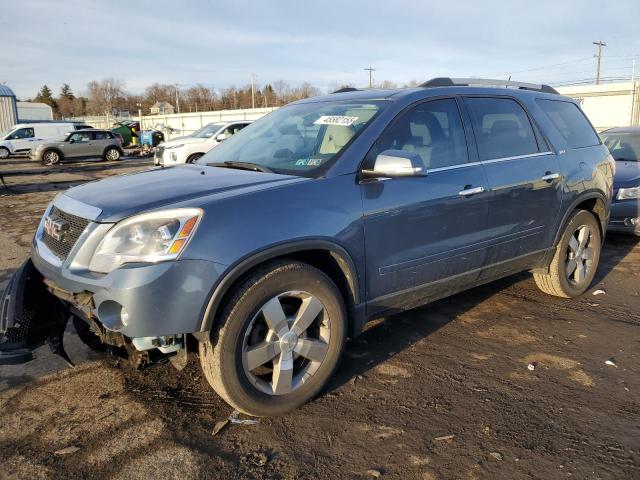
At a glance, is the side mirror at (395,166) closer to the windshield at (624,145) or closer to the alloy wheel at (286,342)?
the alloy wheel at (286,342)

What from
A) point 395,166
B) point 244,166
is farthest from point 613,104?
point 244,166

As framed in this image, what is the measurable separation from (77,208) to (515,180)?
3.07 m

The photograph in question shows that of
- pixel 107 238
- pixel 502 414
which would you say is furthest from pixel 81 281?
pixel 502 414

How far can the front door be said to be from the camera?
3.15 metres

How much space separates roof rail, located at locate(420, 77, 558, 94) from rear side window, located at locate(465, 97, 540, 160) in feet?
0.65

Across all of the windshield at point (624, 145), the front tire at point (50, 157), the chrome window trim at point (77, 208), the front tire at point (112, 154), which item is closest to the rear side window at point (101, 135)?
the front tire at point (112, 154)

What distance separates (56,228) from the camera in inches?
113

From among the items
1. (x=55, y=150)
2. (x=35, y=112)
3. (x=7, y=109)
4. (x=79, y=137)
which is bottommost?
(x=55, y=150)

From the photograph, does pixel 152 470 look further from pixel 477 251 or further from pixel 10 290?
pixel 477 251

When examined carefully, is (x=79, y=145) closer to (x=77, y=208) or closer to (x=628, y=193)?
(x=628, y=193)

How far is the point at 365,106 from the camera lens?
3.55m

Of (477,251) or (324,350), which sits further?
(477,251)

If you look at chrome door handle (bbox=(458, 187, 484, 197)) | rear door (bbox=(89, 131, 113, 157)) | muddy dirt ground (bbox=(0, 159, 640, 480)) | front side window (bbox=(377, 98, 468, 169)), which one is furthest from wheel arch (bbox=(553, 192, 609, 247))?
rear door (bbox=(89, 131, 113, 157))

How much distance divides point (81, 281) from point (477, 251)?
8.64 ft
